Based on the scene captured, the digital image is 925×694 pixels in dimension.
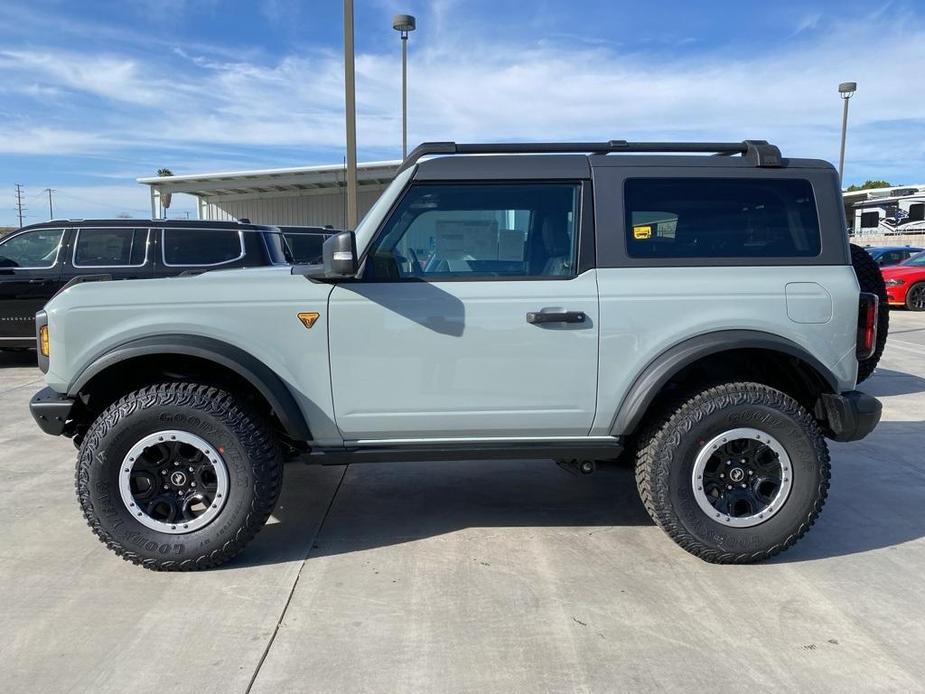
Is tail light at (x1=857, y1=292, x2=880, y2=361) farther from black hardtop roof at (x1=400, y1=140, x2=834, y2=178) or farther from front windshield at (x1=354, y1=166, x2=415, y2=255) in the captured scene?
front windshield at (x1=354, y1=166, x2=415, y2=255)

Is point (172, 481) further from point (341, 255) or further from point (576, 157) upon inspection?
point (576, 157)

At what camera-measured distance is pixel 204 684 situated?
2.60 metres

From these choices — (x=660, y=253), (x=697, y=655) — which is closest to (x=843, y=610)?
(x=697, y=655)

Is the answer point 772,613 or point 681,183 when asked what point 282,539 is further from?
point 681,183

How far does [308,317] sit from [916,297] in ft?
54.1

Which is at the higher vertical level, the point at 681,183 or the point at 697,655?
the point at 681,183

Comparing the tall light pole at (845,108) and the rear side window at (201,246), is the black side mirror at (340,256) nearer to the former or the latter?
the rear side window at (201,246)

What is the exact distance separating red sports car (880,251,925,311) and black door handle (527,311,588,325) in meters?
14.9

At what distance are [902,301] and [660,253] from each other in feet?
49.5

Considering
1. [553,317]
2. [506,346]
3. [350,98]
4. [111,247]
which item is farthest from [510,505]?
[350,98]

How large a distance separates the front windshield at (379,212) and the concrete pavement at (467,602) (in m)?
1.61

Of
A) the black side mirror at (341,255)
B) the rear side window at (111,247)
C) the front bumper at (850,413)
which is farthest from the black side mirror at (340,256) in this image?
the rear side window at (111,247)

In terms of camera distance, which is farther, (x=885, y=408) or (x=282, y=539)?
(x=885, y=408)

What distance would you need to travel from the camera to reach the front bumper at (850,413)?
3514 mm
